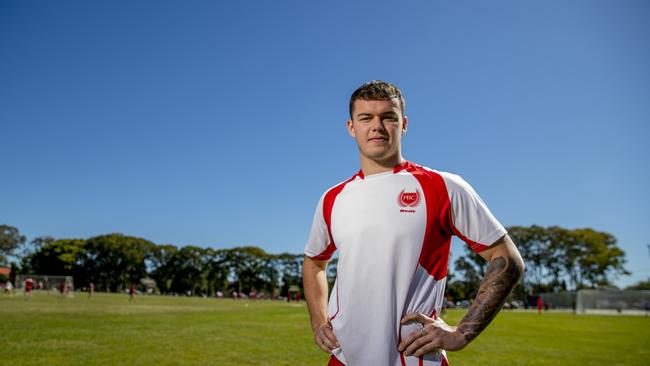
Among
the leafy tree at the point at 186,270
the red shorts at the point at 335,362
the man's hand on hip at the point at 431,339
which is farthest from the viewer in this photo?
the leafy tree at the point at 186,270

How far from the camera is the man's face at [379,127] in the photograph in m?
2.70

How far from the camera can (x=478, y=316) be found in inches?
93.4

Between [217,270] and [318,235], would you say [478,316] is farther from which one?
[217,270]

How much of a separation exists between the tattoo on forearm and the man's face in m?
0.90

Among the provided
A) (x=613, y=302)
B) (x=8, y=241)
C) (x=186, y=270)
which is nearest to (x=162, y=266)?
(x=186, y=270)

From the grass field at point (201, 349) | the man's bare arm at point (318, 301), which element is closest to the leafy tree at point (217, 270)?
the grass field at point (201, 349)

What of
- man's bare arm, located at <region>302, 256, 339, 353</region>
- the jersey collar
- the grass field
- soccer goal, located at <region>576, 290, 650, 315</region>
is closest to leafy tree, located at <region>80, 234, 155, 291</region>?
soccer goal, located at <region>576, 290, 650, 315</region>

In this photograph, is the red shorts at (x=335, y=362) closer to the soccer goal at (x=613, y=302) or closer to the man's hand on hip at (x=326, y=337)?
the man's hand on hip at (x=326, y=337)

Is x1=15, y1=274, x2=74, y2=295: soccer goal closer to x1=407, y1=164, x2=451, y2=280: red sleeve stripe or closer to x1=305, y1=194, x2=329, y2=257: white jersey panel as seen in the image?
x1=305, y1=194, x2=329, y2=257: white jersey panel

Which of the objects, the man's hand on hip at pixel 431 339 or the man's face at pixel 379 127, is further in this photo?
the man's face at pixel 379 127

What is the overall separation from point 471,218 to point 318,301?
49.2 inches

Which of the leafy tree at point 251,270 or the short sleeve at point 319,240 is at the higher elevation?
the short sleeve at point 319,240

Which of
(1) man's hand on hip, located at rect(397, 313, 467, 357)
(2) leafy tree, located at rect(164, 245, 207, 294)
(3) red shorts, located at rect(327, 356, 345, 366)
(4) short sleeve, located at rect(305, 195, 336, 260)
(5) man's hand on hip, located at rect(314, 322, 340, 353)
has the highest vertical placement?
(4) short sleeve, located at rect(305, 195, 336, 260)

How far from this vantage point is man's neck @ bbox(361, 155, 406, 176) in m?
2.79
